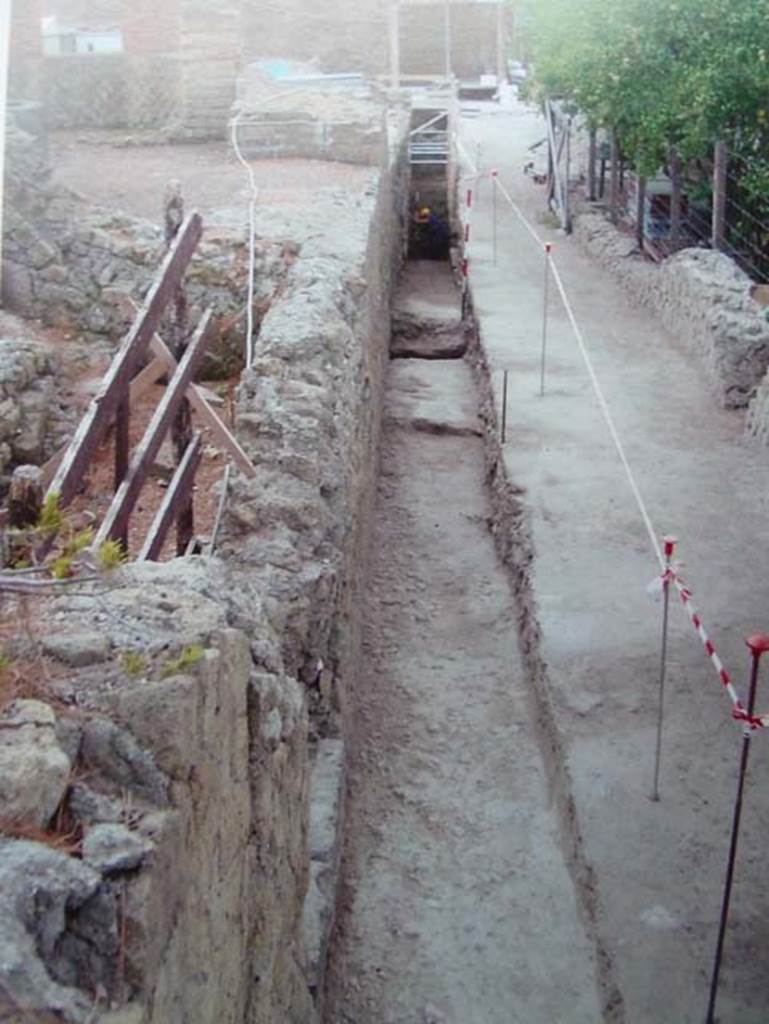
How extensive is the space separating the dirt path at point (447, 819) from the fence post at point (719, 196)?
208 inches

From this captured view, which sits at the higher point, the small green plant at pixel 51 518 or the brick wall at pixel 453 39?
the brick wall at pixel 453 39

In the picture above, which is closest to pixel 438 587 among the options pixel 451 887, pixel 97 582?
pixel 451 887

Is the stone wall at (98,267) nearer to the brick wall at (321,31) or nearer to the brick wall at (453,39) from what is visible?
the brick wall at (321,31)

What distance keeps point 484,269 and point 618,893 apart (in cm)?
1211

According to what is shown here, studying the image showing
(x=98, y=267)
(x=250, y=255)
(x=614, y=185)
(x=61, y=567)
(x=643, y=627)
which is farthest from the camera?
(x=614, y=185)

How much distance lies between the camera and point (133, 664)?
286cm

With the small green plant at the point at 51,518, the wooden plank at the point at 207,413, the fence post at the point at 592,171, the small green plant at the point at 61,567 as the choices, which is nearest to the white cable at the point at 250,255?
the wooden plank at the point at 207,413

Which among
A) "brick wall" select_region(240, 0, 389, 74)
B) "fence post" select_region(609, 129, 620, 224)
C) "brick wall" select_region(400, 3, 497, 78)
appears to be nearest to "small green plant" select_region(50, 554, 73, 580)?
"fence post" select_region(609, 129, 620, 224)

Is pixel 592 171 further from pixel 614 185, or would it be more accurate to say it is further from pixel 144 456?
pixel 144 456

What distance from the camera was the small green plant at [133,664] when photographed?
9.38ft

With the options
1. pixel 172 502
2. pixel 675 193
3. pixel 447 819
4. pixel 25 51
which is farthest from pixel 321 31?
pixel 172 502

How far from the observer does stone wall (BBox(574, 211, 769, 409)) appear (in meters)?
11.4

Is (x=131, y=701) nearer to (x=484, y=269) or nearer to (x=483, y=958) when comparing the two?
(x=483, y=958)

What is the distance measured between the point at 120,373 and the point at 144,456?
32 cm
